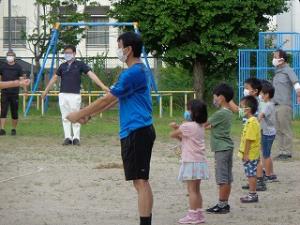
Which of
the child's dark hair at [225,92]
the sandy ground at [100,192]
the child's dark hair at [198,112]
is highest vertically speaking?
the child's dark hair at [225,92]

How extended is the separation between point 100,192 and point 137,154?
9.29 feet

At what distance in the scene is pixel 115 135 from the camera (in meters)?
17.6

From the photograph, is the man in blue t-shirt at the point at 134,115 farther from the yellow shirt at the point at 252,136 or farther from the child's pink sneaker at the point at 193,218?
the yellow shirt at the point at 252,136

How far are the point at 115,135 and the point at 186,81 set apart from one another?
11184mm

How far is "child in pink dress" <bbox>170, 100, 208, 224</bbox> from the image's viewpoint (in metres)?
8.18

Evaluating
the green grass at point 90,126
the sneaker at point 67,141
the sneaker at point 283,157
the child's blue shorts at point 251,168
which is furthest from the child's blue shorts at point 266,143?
the green grass at point 90,126

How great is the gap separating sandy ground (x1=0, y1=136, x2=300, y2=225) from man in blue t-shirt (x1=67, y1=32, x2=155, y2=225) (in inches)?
38.4

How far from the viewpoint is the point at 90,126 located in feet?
65.6

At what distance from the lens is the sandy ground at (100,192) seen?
27.5ft

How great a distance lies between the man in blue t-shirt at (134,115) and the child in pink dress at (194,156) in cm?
93

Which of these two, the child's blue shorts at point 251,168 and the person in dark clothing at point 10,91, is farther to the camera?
the person in dark clothing at point 10,91

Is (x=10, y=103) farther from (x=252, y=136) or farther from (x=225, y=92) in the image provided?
(x=225, y=92)

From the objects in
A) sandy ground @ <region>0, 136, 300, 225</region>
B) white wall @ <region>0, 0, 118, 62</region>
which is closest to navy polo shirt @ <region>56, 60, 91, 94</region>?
sandy ground @ <region>0, 136, 300, 225</region>

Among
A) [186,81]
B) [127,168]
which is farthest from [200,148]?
[186,81]
